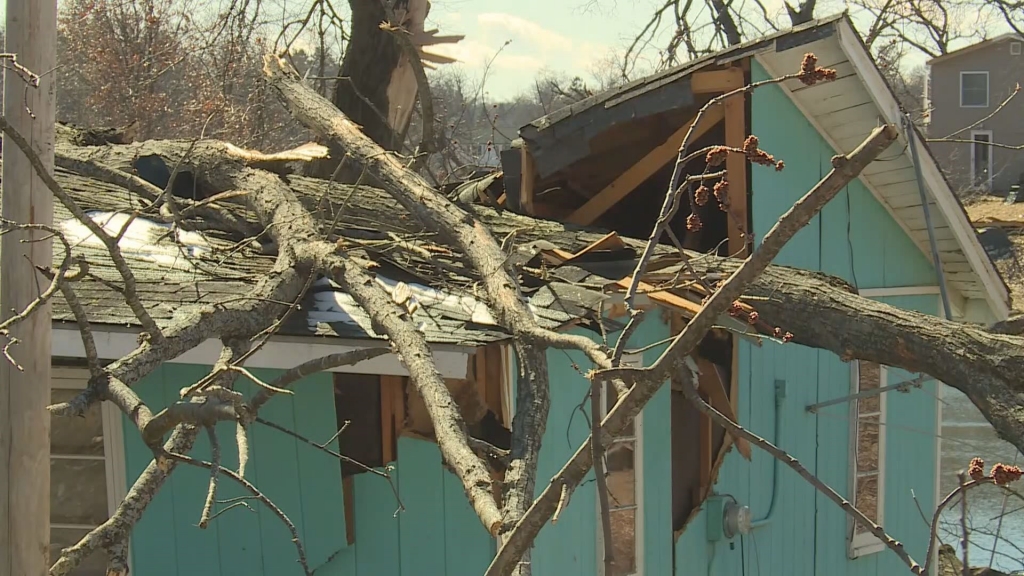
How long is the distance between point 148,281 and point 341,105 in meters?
8.16

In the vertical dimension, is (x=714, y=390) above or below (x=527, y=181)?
below

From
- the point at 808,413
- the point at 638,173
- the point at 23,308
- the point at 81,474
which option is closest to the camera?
the point at 23,308

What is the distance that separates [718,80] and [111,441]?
4.72 metres

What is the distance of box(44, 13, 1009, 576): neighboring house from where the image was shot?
230 inches

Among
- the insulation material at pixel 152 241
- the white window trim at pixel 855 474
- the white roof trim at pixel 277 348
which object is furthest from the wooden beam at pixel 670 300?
the white window trim at pixel 855 474

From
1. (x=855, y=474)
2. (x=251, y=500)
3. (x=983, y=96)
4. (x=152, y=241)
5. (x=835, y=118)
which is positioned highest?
(x=983, y=96)

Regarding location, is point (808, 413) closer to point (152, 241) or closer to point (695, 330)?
point (152, 241)

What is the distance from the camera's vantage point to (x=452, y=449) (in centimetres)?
356

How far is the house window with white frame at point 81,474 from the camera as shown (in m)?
6.02

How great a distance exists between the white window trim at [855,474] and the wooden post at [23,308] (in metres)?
6.51

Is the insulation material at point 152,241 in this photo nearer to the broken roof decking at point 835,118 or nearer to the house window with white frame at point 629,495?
the broken roof decking at point 835,118

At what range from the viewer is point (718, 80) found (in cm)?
765

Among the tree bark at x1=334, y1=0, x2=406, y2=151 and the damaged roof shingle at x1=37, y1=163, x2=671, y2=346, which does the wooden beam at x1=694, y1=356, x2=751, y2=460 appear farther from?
the tree bark at x1=334, y1=0, x2=406, y2=151

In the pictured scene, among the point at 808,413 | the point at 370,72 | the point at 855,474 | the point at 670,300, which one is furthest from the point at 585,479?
the point at 370,72
